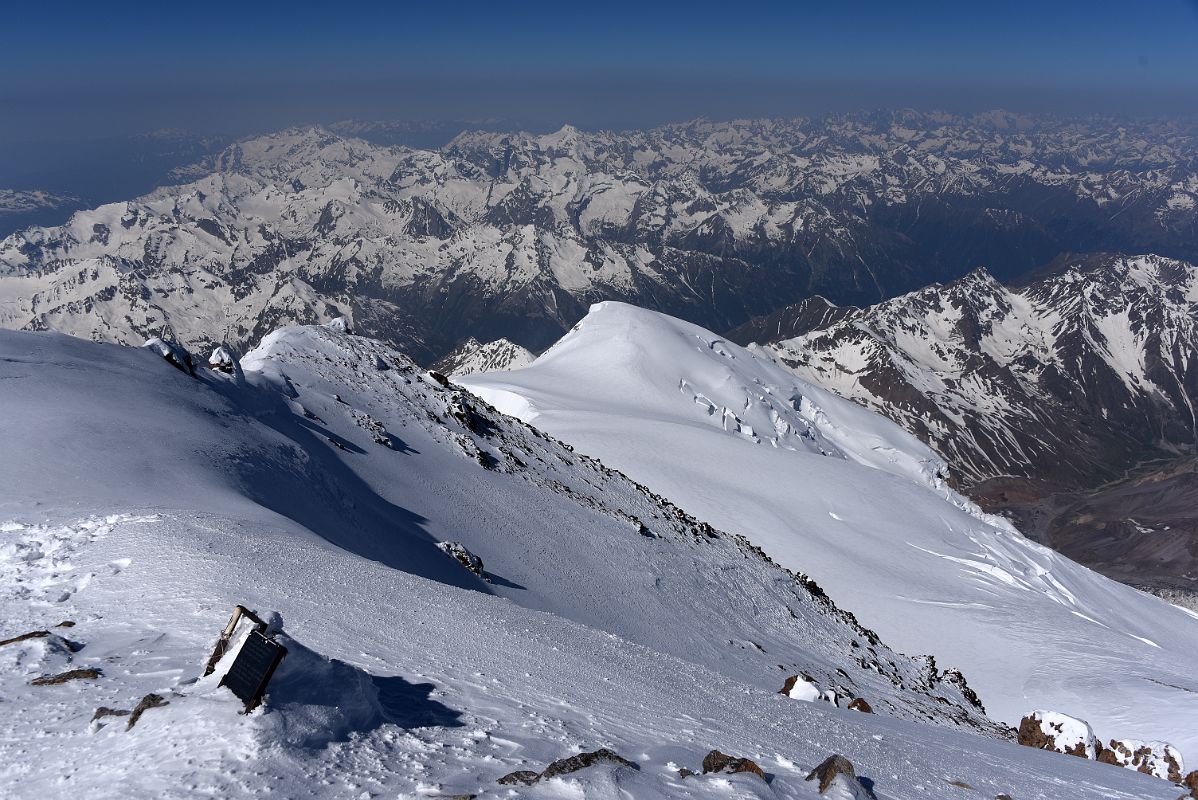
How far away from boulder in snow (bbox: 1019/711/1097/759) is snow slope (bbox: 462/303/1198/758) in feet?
22.1

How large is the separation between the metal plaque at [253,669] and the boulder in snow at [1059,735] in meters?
29.5

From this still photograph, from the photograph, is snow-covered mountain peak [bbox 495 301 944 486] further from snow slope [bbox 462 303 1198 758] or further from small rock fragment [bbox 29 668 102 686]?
small rock fragment [bbox 29 668 102 686]

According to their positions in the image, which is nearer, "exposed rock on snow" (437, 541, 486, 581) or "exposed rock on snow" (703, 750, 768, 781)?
"exposed rock on snow" (703, 750, 768, 781)

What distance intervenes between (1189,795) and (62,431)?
29124 millimetres

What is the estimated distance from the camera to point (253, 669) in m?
8.77

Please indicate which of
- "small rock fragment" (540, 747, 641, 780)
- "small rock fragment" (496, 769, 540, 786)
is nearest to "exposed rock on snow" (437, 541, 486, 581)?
"small rock fragment" (540, 747, 641, 780)

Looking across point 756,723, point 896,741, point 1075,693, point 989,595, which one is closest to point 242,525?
point 756,723

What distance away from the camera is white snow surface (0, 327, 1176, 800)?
8734mm

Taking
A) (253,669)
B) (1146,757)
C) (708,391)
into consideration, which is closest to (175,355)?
(253,669)

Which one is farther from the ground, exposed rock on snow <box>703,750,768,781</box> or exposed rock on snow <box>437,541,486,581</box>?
exposed rock on snow <box>437,541,486,581</box>

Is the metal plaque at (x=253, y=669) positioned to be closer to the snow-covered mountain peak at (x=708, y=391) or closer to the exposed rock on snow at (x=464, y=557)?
the exposed rock on snow at (x=464, y=557)

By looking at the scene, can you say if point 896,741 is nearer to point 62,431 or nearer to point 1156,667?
point 62,431

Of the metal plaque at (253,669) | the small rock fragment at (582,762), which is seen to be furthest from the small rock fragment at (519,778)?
the metal plaque at (253,669)

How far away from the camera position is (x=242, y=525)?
1791 centimetres
